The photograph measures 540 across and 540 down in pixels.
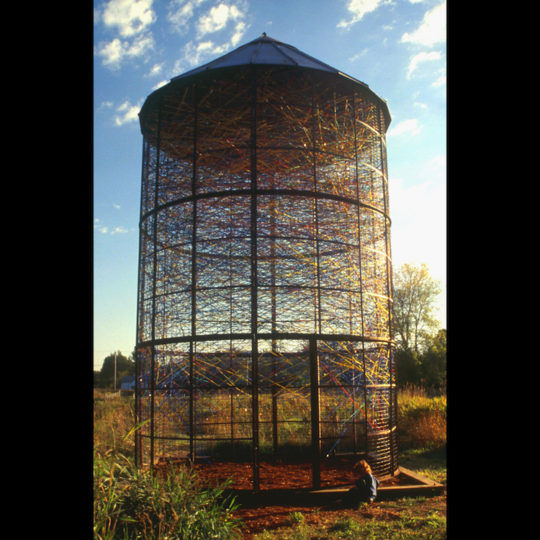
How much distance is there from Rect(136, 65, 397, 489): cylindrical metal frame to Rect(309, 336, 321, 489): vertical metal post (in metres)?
0.03

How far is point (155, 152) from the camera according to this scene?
1106 cm

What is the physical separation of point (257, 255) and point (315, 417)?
3381 mm

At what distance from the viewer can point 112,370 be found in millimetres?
52781

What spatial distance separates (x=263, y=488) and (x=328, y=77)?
7.68 metres

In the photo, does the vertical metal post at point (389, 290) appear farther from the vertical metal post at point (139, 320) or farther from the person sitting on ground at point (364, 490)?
the vertical metal post at point (139, 320)

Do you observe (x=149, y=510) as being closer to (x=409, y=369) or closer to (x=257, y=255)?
(x=257, y=255)

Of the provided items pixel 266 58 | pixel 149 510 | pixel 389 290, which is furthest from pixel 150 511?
pixel 266 58

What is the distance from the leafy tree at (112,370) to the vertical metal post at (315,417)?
3881 cm

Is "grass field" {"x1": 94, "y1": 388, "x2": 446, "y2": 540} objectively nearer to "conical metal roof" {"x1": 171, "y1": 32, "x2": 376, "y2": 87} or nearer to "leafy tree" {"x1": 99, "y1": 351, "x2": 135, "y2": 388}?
"conical metal roof" {"x1": 171, "y1": 32, "x2": 376, "y2": 87}
